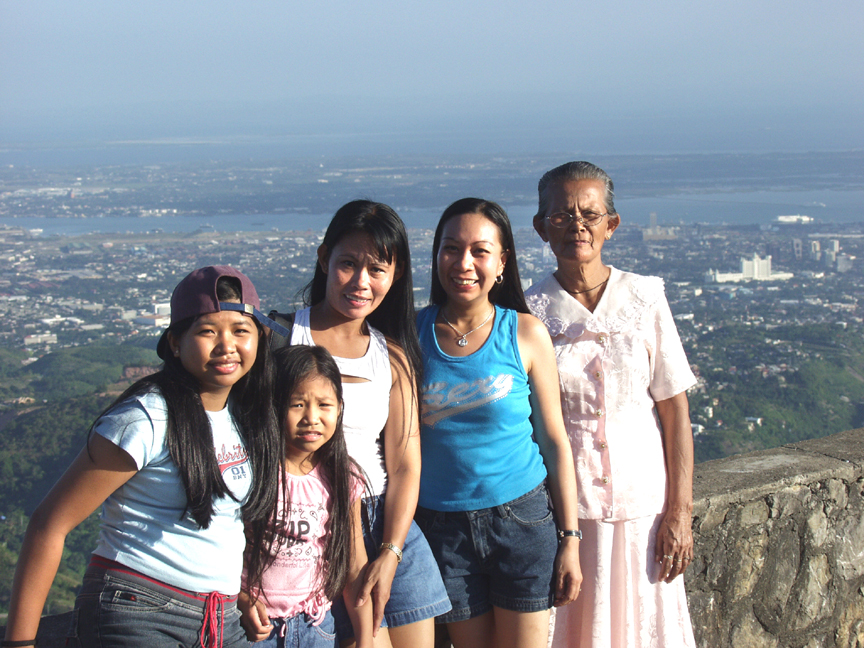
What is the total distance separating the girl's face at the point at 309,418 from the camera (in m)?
1.88

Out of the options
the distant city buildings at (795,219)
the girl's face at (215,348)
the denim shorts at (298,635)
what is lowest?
the distant city buildings at (795,219)

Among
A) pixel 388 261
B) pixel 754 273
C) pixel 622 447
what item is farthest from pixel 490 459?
pixel 754 273

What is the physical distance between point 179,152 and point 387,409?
81.3 meters

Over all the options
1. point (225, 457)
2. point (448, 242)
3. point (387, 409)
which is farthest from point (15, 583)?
point (448, 242)

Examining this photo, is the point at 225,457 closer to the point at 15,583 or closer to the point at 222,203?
the point at 15,583

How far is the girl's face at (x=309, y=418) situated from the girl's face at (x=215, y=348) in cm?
18

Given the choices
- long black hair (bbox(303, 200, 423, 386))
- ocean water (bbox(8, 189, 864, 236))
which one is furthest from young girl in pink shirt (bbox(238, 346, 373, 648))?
ocean water (bbox(8, 189, 864, 236))

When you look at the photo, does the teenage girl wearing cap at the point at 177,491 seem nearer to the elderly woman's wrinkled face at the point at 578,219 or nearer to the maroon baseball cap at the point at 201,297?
the maroon baseball cap at the point at 201,297

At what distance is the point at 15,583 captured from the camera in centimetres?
156

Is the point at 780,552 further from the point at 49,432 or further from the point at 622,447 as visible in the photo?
the point at 49,432

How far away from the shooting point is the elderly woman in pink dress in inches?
90.3

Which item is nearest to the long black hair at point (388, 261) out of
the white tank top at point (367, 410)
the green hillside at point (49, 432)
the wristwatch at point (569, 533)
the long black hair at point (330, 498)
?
the white tank top at point (367, 410)

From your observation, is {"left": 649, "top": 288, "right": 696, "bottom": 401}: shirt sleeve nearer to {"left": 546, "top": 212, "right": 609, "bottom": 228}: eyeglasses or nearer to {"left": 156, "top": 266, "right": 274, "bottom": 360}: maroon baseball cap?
{"left": 546, "top": 212, "right": 609, "bottom": 228}: eyeglasses

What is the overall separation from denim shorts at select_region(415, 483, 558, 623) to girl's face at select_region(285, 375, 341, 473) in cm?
41
